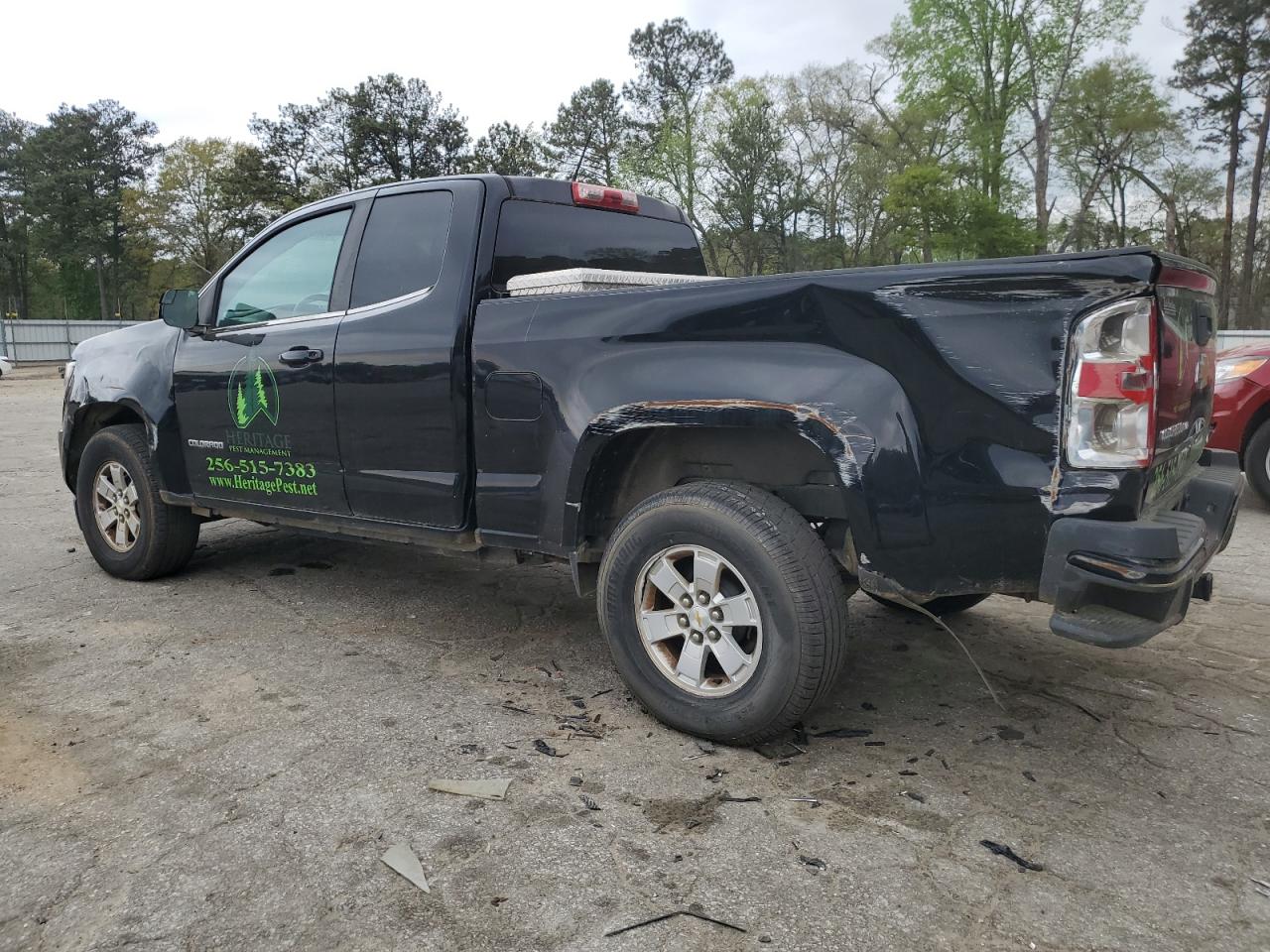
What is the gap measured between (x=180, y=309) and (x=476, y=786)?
3.08 metres

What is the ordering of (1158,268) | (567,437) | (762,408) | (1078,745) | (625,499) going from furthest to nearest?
1. (625,499)
2. (567,437)
3. (1078,745)
4. (762,408)
5. (1158,268)

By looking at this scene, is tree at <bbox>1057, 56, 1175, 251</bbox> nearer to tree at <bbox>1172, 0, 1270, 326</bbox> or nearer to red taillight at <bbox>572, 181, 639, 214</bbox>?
tree at <bbox>1172, 0, 1270, 326</bbox>

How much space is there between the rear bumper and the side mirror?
4065 millimetres

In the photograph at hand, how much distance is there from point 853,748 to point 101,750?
2.41 meters

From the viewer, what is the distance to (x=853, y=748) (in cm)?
294

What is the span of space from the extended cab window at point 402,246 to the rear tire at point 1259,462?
20.0 ft

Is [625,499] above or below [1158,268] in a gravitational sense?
below

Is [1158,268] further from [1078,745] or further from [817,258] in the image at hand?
[817,258]

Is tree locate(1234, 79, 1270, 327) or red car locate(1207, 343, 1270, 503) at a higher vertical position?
tree locate(1234, 79, 1270, 327)

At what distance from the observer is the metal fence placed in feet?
114

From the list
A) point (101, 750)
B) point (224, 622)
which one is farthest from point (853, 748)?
point (224, 622)

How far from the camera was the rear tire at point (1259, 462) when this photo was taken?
6.66 meters

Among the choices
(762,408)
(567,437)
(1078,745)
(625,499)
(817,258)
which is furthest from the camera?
(817,258)

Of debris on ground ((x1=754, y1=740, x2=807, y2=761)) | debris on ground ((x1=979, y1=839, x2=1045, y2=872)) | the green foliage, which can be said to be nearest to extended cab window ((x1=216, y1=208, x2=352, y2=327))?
debris on ground ((x1=754, y1=740, x2=807, y2=761))
